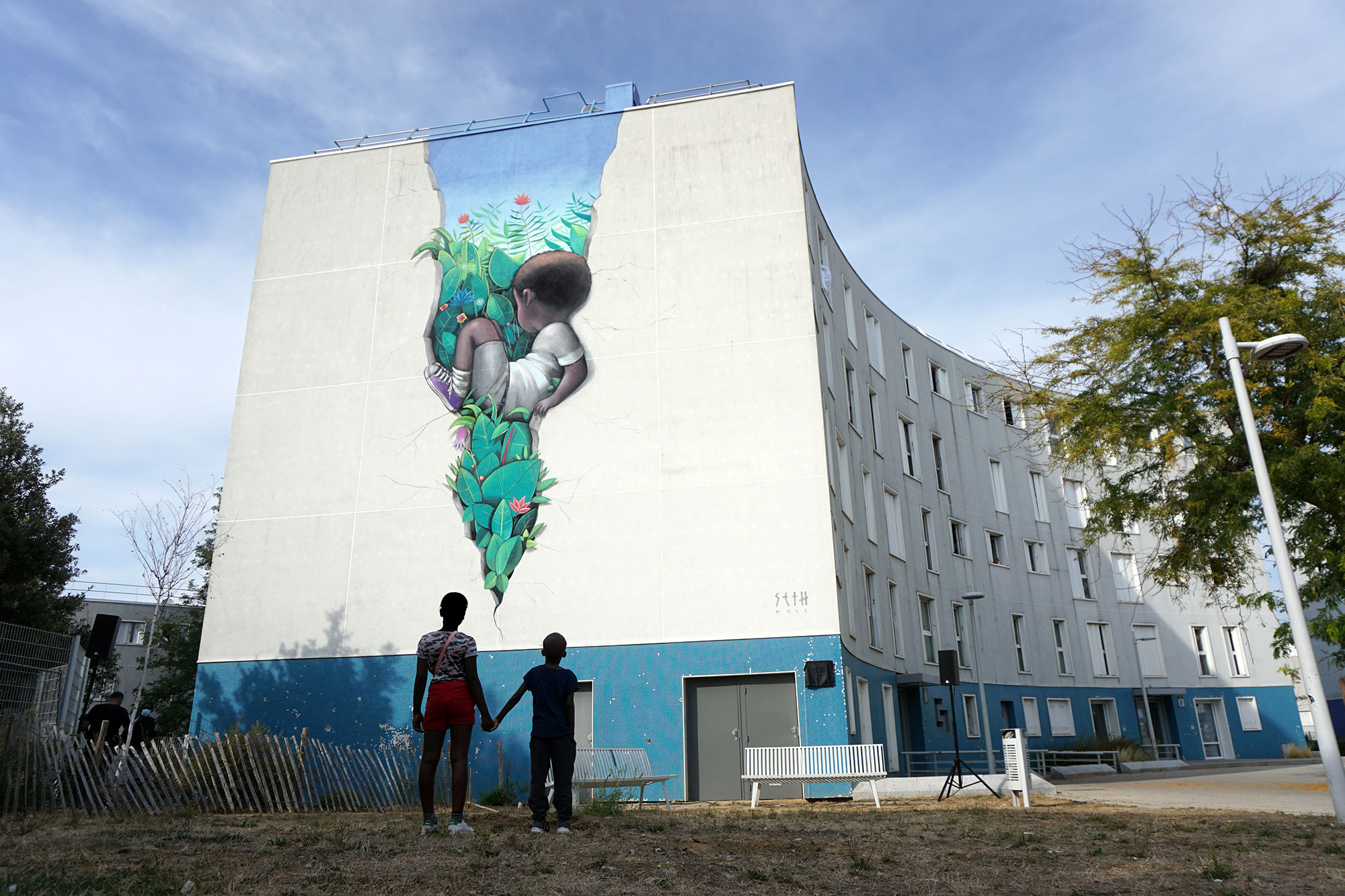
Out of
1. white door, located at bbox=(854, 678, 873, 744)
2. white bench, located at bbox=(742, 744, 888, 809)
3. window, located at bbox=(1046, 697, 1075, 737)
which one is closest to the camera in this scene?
white bench, located at bbox=(742, 744, 888, 809)

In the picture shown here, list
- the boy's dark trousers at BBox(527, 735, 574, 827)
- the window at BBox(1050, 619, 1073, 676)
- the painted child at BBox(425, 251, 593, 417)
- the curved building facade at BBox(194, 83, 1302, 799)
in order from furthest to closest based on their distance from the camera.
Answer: the window at BBox(1050, 619, 1073, 676), the painted child at BBox(425, 251, 593, 417), the curved building facade at BBox(194, 83, 1302, 799), the boy's dark trousers at BBox(527, 735, 574, 827)

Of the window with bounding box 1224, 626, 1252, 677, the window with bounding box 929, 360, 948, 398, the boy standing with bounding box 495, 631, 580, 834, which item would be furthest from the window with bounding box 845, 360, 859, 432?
the window with bounding box 1224, 626, 1252, 677

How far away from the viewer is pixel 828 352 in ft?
75.3

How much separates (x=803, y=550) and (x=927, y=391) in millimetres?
16672

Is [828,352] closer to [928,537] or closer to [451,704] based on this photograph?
[928,537]

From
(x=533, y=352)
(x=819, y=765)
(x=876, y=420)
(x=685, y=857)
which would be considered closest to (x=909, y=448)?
(x=876, y=420)

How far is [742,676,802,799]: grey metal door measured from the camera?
18219 millimetres

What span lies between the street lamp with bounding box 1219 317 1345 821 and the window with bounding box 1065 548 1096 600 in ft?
86.4

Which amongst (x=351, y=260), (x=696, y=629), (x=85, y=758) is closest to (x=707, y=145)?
(x=351, y=260)

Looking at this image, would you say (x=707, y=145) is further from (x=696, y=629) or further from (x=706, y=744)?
(x=706, y=744)

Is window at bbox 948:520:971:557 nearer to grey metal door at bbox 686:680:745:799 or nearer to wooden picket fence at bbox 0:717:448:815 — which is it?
grey metal door at bbox 686:680:745:799

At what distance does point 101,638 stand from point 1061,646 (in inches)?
1254

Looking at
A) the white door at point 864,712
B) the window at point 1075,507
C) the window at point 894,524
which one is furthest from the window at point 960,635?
the white door at point 864,712

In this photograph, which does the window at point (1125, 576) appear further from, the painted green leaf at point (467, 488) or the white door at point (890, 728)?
the painted green leaf at point (467, 488)
